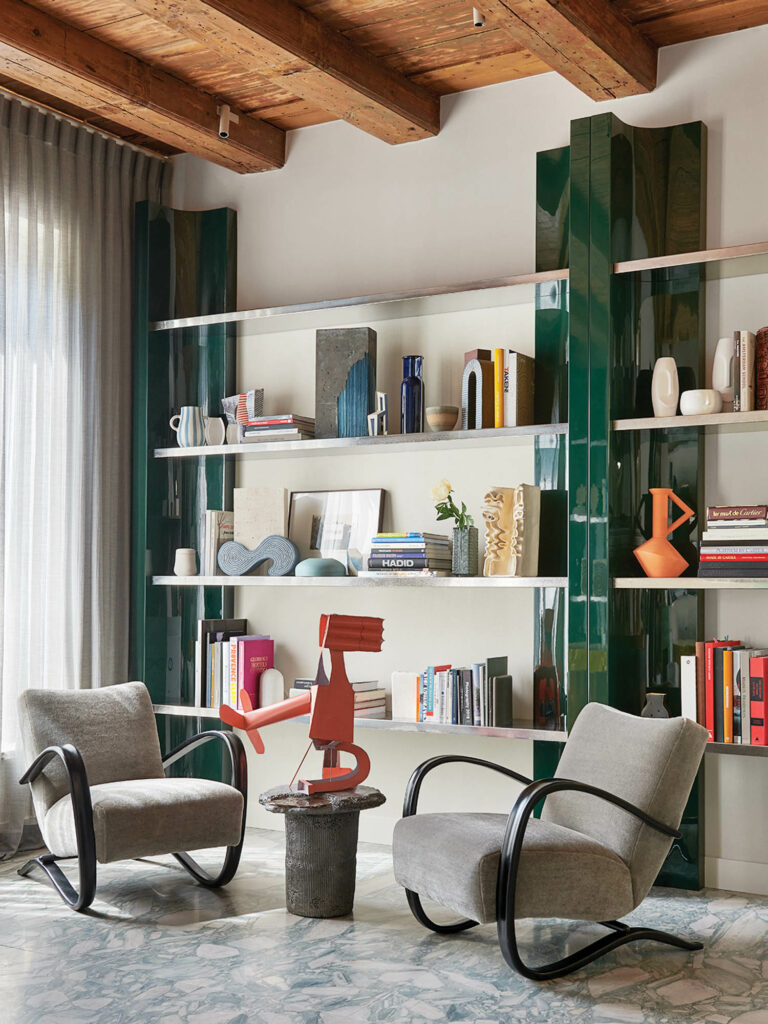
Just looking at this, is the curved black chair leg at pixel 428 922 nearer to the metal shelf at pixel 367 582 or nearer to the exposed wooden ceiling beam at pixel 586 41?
the metal shelf at pixel 367 582

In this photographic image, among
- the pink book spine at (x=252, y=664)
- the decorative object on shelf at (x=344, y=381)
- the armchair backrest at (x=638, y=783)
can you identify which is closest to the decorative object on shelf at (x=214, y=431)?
the decorative object on shelf at (x=344, y=381)

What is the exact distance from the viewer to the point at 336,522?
4996 millimetres

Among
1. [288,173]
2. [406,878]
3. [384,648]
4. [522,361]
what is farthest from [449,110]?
[406,878]

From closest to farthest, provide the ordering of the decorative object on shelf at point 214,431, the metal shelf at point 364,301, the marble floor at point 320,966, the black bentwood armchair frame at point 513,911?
the marble floor at point 320,966
the black bentwood armchair frame at point 513,911
the metal shelf at point 364,301
the decorative object on shelf at point 214,431

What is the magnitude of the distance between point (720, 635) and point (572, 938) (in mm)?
1300

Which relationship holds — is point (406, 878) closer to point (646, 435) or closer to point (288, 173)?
point (646, 435)

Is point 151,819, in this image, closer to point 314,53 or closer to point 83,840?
point 83,840

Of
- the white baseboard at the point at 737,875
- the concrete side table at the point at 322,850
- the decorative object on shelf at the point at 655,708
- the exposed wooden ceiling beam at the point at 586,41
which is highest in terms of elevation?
the exposed wooden ceiling beam at the point at 586,41

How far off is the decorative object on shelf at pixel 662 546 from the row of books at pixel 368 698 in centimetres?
128

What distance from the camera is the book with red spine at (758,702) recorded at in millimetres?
3824

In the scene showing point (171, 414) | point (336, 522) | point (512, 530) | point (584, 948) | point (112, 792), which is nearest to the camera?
point (584, 948)

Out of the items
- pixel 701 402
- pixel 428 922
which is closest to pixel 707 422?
pixel 701 402

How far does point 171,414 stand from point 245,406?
0.47m

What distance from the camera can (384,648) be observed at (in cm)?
491
